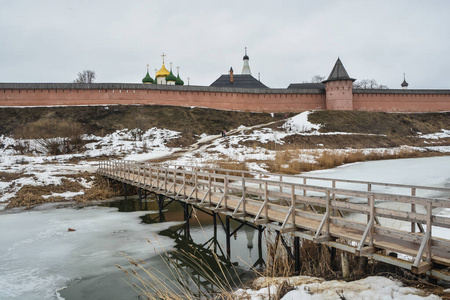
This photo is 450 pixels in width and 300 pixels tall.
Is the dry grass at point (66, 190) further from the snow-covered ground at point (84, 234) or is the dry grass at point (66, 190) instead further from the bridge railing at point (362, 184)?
the bridge railing at point (362, 184)

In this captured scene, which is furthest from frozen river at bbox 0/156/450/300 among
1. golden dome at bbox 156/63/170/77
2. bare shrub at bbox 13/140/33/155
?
golden dome at bbox 156/63/170/77

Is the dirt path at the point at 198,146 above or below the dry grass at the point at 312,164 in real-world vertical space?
above

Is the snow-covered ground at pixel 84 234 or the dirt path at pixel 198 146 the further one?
the dirt path at pixel 198 146

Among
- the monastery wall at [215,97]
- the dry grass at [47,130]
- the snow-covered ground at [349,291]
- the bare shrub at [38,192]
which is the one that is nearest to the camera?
the snow-covered ground at [349,291]

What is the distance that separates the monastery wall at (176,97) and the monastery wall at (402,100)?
4.71 m

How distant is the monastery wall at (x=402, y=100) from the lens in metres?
41.9

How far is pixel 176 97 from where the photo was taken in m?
39.7

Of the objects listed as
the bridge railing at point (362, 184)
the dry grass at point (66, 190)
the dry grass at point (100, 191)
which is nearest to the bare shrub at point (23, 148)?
the dry grass at point (66, 190)

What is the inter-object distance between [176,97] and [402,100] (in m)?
27.0

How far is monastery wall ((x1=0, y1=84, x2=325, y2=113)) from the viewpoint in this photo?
35.3 metres

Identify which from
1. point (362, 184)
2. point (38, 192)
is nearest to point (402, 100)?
point (362, 184)

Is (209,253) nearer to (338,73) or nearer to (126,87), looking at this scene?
(126,87)

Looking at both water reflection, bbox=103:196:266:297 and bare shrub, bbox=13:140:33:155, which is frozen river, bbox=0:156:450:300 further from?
bare shrub, bbox=13:140:33:155

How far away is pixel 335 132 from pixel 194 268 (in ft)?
92.4
